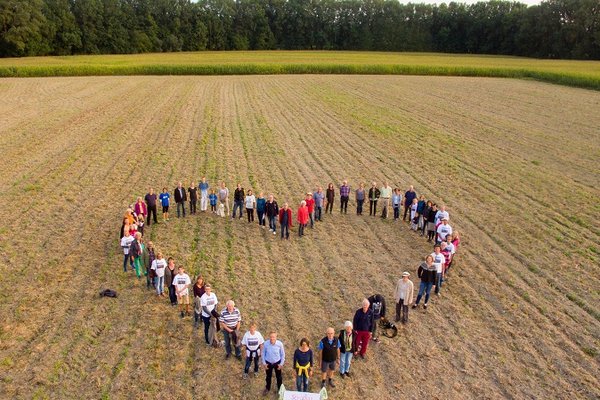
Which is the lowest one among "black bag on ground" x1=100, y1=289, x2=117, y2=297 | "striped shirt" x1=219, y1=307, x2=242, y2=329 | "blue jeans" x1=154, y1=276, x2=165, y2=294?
"black bag on ground" x1=100, y1=289, x2=117, y2=297

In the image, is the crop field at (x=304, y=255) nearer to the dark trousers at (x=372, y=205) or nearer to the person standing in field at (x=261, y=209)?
the dark trousers at (x=372, y=205)

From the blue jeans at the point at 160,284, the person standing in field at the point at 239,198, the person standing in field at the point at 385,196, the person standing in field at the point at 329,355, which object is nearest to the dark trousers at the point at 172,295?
the blue jeans at the point at 160,284

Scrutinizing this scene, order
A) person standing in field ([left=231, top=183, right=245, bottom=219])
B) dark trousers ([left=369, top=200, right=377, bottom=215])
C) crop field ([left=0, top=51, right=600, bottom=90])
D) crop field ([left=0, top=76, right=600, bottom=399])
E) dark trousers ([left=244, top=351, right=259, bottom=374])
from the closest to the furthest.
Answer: dark trousers ([left=244, top=351, right=259, bottom=374]) → crop field ([left=0, top=76, right=600, bottom=399]) → person standing in field ([left=231, top=183, right=245, bottom=219]) → dark trousers ([left=369, top=200, right=377, bottom=215]) → crop field ([left=0, top=51, right=600, bottom=90])

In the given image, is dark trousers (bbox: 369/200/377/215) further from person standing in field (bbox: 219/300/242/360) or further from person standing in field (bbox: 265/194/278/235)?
person standing in field (bbox: 219/300/242/360)

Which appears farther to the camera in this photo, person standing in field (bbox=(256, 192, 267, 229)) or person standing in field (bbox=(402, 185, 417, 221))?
person standing in field (bbox=(402, 185, 417, 221))

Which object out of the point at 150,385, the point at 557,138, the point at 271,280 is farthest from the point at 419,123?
the point at 150,385

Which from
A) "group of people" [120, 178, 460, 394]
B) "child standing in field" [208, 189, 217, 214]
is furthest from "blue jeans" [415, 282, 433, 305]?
"child standing in field" [208, 189, 217, 214]

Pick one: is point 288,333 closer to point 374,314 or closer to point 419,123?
point 374,314
